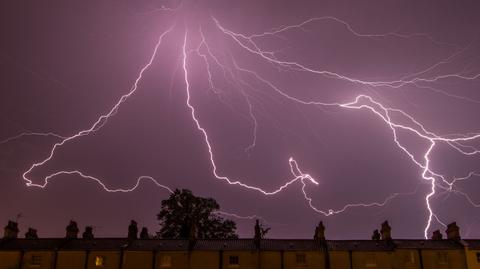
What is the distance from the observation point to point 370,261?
40.3 metres

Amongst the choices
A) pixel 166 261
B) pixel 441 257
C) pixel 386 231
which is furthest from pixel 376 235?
pixel 166 261

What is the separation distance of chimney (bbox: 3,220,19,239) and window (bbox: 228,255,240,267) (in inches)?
668

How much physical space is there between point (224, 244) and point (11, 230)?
1651cm

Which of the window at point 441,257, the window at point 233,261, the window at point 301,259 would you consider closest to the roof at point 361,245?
the window at point 301,259

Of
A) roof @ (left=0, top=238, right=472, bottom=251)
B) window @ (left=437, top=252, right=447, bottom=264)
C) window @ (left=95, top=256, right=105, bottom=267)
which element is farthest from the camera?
roof @ (left=0, top=238, right=472, bottom=251)

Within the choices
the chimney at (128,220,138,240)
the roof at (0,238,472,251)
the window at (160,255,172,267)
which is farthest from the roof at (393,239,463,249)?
the chimney at (128,220,138,240)

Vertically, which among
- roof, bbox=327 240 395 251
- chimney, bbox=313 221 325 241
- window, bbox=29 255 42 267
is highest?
chimney, bbox=313 221 325 241

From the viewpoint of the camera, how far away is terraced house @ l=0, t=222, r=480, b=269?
131 ft

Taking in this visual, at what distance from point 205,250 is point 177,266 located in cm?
233

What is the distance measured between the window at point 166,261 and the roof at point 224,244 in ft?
2.00

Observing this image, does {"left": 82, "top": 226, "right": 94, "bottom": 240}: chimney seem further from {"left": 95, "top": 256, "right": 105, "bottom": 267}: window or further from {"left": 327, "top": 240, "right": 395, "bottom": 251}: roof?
{"left": 327, "top": 240, "right": 395, "bottom": 251}: roof

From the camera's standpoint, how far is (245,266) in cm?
4009

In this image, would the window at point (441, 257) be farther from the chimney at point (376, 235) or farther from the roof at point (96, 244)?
the roof at point (96, 244)

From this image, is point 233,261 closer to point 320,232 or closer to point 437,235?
point 320,232
